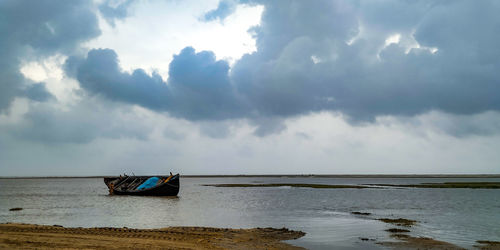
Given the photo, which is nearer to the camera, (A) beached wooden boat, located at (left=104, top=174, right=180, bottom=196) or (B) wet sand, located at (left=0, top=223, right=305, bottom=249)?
(B) wet sand, located at (left=0, top=223, right=305, bottom=249)

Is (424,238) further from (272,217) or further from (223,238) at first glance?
(272,217)

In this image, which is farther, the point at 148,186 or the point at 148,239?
the point at 148,186

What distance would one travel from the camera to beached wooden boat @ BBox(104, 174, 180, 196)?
60.5m

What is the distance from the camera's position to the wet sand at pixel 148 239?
48.7ft

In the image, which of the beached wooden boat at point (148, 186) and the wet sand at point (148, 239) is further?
the beached wooden boat at point (148, 186)

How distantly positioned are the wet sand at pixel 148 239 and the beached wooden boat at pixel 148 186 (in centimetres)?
4091

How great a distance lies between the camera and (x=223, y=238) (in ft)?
60.9

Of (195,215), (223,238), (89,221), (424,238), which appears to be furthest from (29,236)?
(424,238)

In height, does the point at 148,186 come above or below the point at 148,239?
below

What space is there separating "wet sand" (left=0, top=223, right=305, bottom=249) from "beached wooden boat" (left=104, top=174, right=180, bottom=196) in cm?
4091

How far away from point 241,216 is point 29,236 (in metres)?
18.1

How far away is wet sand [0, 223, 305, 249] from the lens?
48.7ft

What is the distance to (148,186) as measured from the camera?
6341 cm

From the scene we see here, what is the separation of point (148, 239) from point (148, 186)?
4915 centimetres
